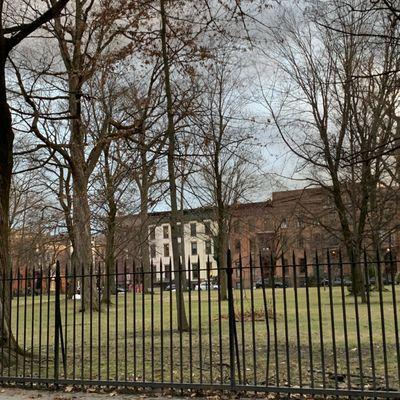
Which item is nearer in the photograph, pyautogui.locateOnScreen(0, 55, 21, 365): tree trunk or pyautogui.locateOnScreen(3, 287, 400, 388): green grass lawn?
pyautogui.locateOnScreen(3, 287, 400, 388): green grass lawn

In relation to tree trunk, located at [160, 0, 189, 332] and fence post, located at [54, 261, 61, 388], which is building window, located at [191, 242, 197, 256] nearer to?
tree trunk, located at [160, 0, 189, 332]

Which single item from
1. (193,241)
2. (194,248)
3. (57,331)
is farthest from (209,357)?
(194,248)

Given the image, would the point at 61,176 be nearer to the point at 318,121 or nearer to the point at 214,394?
the point at 318,121

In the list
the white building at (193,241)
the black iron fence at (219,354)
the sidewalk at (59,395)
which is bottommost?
the sidewalk at (59,395)

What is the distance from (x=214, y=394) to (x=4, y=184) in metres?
5.73

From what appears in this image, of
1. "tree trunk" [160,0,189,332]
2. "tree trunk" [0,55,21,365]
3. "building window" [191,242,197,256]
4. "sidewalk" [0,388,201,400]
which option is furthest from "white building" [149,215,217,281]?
"tree trunk" [0,55,21,365]

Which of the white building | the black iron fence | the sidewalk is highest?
the white building

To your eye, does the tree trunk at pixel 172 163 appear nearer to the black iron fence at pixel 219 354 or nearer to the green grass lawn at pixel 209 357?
the green grass lawn at pixel 209 357

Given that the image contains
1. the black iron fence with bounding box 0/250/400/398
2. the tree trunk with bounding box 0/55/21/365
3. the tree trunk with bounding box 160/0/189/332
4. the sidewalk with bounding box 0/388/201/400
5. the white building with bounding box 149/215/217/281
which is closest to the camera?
the black iron fence with bounding box 0/250/400/398

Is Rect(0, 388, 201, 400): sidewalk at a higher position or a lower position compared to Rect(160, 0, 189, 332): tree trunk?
lower

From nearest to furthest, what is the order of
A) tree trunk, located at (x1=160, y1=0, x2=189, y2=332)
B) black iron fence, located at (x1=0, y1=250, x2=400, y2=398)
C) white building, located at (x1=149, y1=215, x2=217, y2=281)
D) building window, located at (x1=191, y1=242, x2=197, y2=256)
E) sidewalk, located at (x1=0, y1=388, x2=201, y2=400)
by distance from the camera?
black iron fence, located at (x1=0, y1=250, x2=400, y2=398) → sidewalk, located at (x1=0, y1=388, x2=201, y2=400) → white building, located at (x1=149, y1=215, x2=217, y2=281) → tree trunk, located at (x1=160, y1=0, x2=189, y2=332) → building window, located at (x1=191, y1=242, x2=197, y2=256)

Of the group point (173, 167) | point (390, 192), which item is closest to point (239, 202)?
point (390, 192)

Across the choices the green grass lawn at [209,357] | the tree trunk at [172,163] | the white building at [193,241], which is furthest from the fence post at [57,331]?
the tree trunk at [172,163]

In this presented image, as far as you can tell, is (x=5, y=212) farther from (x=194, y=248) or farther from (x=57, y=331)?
(x=194, y=248)
